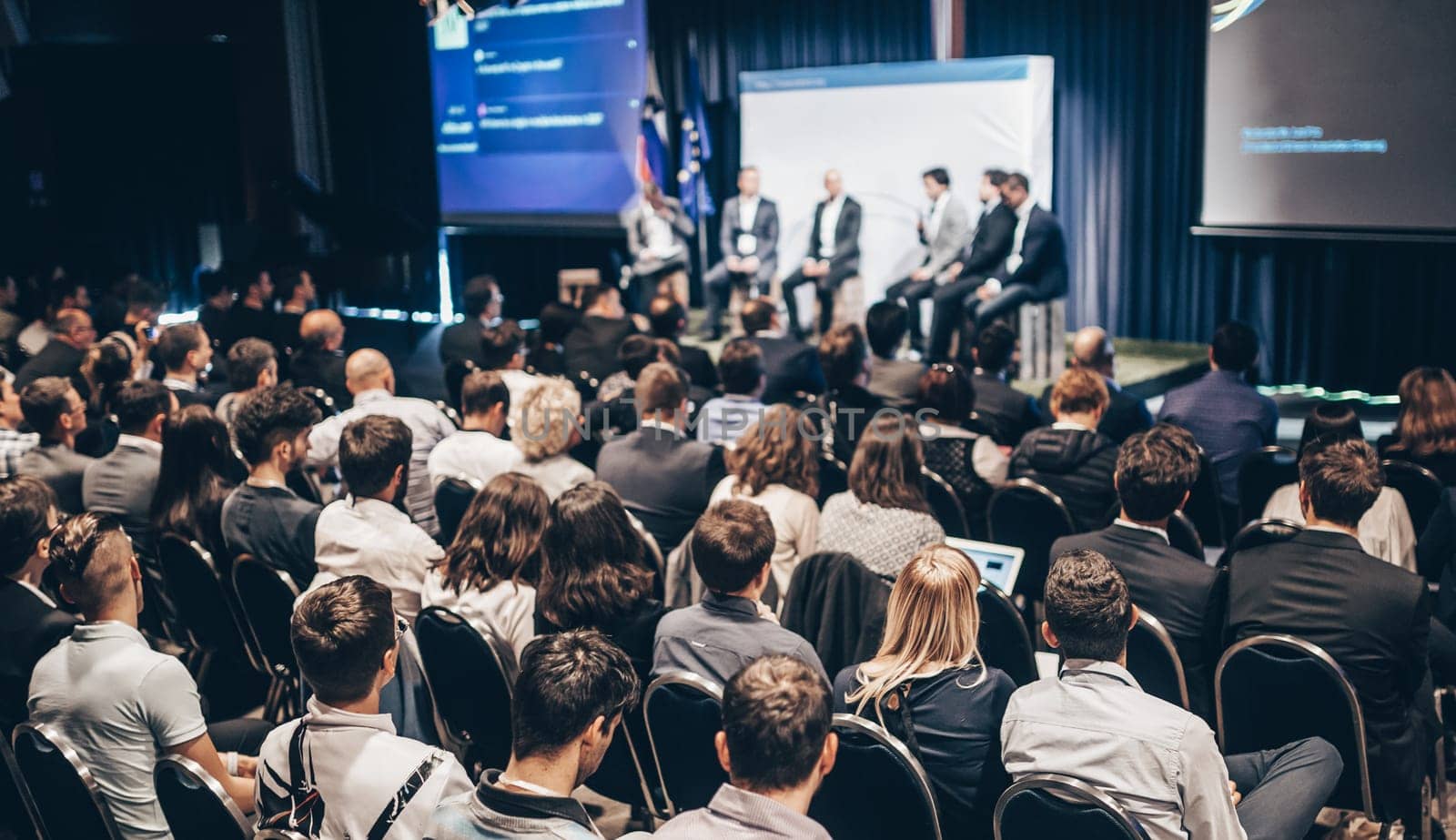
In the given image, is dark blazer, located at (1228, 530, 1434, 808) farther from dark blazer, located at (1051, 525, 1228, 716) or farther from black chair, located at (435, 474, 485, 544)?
black chair, located at (435, 474, 485, 544)

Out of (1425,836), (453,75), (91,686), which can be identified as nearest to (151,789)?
(91,686)

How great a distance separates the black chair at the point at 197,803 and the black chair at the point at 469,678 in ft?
2.79

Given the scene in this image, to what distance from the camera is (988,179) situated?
27.8 ft

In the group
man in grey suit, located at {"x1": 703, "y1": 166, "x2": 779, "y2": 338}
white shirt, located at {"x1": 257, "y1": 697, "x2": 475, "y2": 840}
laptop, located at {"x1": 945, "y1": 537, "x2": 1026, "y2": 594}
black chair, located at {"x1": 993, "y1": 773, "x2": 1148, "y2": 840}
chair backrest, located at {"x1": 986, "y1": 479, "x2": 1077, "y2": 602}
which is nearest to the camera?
black chair, located at {"x1": 993, "y1": 773, "x2": 1148, "y2": 840}

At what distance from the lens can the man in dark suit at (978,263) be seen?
830 centimetres

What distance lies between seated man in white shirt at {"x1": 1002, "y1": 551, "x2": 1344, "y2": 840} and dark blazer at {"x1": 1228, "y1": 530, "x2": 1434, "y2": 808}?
15.4 inches

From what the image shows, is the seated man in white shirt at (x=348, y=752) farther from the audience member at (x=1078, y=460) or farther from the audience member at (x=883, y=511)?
the audience member at (x=1078, y=460)

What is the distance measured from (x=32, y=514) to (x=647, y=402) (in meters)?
2.08

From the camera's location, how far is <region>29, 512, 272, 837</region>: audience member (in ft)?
8.66

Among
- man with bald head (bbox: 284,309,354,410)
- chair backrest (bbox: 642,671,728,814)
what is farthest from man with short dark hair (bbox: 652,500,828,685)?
man with bald head (bbox: 284,309,354,410)

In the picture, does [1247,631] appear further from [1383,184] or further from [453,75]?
[453,75]

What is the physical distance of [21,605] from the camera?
309 cm

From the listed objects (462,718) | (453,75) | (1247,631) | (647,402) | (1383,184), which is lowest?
(462,718)

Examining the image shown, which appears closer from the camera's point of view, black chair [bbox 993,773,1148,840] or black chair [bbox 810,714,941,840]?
black chair [bbox 993,773,1148,840]
